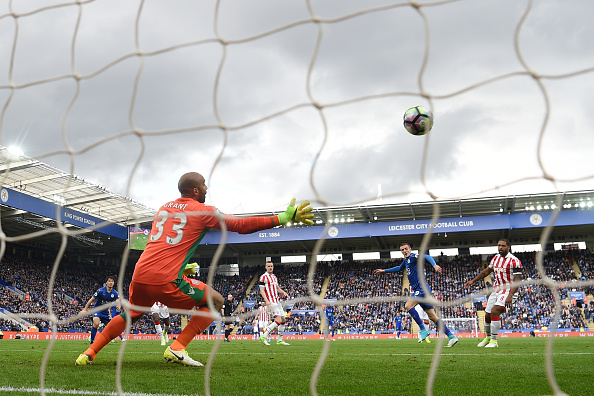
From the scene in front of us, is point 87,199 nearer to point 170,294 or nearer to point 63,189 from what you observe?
point 63,189

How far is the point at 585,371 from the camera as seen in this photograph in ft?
15.5

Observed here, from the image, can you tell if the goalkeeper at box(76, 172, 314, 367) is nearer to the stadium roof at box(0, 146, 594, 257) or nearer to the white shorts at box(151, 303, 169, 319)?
the white shorts at box(151, 303, 169, 319)

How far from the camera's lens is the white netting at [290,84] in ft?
10.8

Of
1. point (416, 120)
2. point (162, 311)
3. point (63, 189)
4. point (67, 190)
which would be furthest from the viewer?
point (63, 189)

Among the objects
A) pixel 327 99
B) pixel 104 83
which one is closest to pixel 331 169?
pixel 327 99

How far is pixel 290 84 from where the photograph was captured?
4.14m

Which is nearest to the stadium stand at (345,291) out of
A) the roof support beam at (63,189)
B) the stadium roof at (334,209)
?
the stadium roof at (334,209)

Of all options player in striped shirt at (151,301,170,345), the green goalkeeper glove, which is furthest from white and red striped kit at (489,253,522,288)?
player in striped shirt at (151,301,170,345)

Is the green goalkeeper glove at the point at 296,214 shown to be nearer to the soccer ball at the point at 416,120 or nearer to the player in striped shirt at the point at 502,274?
the soccer ball at the point at 416,120

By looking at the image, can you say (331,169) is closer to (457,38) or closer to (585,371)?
(457,38)

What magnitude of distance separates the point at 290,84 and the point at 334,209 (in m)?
20.8

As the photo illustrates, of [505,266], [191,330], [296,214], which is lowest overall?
[191,330]

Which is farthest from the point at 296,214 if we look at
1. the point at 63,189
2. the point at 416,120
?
the point at 63,189

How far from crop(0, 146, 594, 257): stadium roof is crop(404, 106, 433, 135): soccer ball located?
1512 cm
